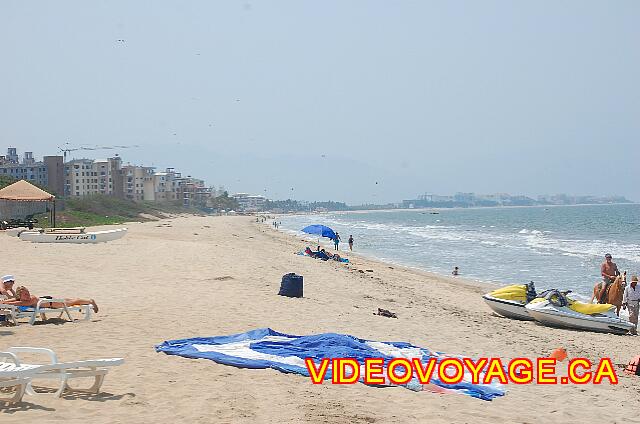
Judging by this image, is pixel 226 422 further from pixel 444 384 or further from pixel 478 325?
pixel 478 325

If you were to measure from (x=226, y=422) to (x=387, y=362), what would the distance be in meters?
2.77

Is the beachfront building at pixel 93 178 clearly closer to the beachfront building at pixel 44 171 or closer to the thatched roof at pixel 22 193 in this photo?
the beachfront building at pixel 44 171

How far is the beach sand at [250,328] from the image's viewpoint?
19.3 ft

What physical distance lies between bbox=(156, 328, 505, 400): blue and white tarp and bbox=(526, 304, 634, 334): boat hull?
18.5 ft

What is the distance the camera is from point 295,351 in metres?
7.96

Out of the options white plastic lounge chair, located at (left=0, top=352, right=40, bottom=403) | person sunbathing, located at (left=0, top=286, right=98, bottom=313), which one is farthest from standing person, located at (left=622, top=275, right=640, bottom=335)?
white plastic lounge chair, located at (left=0, top=352, right=40, bottom=403)

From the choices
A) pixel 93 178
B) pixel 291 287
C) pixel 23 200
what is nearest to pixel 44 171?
pixel 93 178

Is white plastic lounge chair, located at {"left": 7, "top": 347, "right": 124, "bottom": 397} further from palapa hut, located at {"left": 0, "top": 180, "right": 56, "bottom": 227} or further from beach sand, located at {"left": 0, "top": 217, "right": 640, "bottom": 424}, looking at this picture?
palapa hut, located at {"left": 0, "top": 180, "right": 56, "bottom": 227}

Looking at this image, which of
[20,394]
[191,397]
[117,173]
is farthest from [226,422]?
[117,173]

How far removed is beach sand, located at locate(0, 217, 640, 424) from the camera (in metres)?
5.88

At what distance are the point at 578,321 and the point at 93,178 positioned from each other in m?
124

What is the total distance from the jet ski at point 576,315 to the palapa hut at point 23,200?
2042cm

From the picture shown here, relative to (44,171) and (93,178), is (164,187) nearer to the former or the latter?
(93,178)

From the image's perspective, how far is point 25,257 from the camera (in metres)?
18.4
